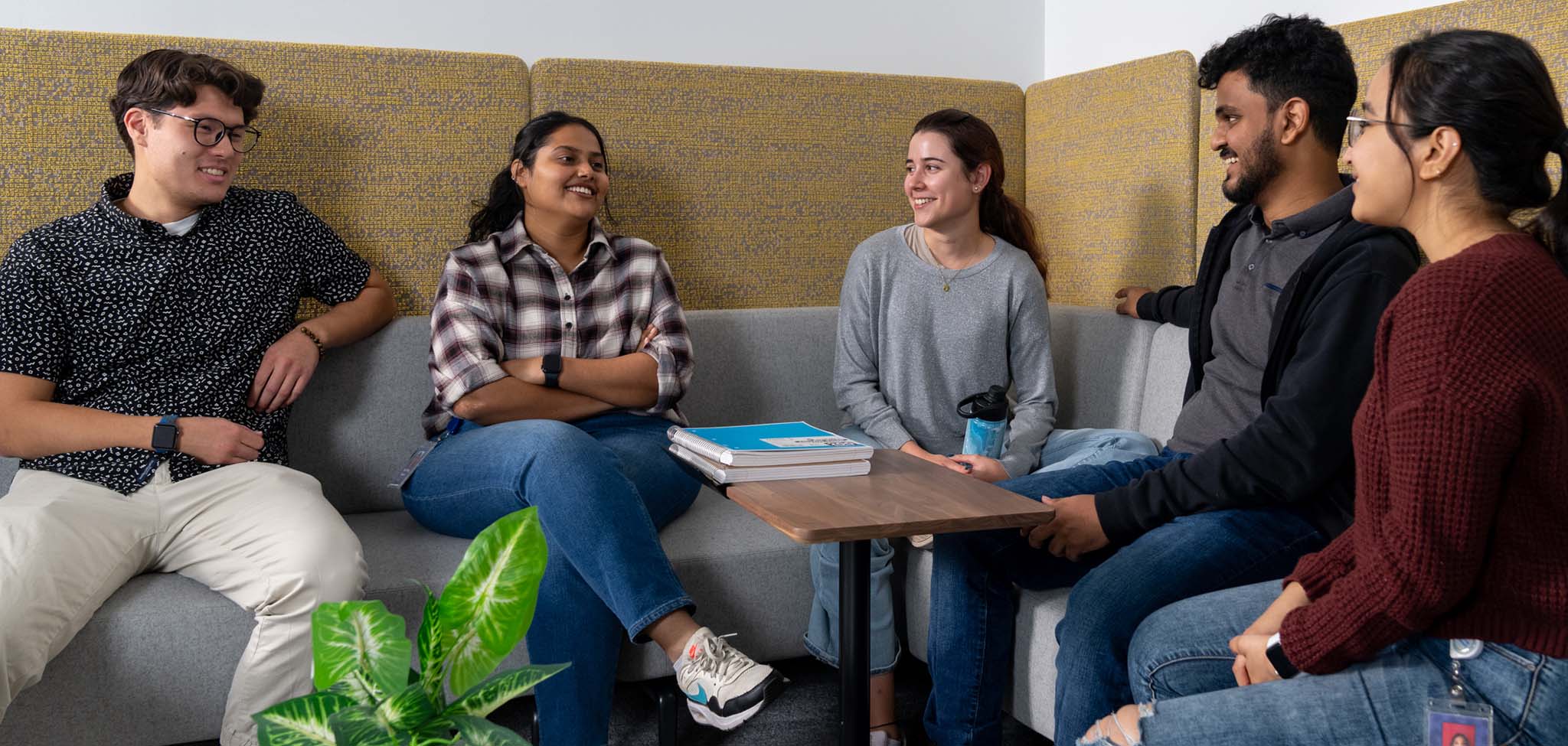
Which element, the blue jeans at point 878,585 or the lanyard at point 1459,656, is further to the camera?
the blue jeans at point 878,585

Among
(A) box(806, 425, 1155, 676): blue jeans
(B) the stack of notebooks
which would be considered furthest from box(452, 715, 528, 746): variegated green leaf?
(A) box(806, 425, 1155, 676): blue jeans

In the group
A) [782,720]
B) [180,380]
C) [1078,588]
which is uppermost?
[180,380]

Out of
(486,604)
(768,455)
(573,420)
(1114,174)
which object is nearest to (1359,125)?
(768,455)

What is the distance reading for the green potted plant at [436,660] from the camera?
62 cm

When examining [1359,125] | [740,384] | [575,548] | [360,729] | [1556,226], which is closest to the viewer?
Answer: [360,729]

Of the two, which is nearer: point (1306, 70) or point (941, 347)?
point (1306, 70)

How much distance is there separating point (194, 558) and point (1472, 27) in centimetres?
222

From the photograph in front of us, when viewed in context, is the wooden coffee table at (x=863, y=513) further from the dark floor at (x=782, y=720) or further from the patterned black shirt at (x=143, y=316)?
the patterned black shirt at (x=143, y=316)

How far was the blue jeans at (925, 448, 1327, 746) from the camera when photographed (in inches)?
61.5

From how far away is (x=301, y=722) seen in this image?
62 cm

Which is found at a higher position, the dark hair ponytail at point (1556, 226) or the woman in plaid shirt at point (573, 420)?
the dark hair ponytail at point (1556, 226)

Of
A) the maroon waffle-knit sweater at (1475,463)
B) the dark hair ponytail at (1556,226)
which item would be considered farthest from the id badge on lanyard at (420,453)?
the dark hair ponytail at (1556,226)

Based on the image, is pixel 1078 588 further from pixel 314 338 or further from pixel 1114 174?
pixel 314 338

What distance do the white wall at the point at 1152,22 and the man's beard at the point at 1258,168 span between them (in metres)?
0.54
